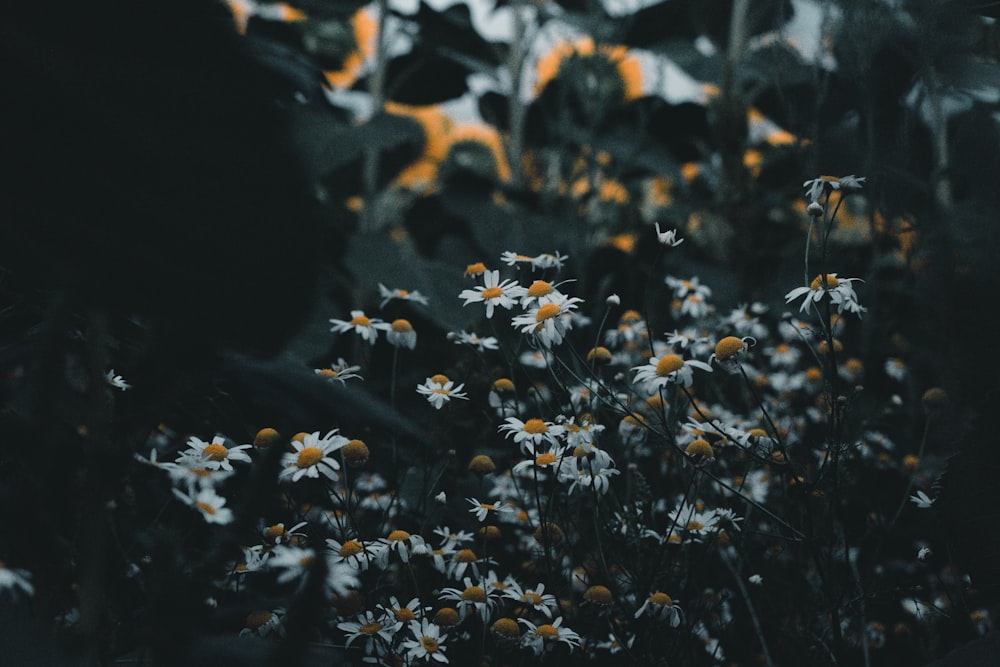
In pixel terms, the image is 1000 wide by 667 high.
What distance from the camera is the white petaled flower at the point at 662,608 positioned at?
2.67ft

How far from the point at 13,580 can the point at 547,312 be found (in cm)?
55

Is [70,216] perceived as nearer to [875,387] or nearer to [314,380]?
[314,380]

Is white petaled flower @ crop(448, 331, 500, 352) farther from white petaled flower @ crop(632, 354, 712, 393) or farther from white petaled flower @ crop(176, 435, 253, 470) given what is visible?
white petaled flower @ crop(176, 435, 253, 470)

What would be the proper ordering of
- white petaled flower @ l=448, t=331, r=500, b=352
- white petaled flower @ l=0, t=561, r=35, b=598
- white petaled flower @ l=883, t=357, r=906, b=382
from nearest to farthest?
white petaled flower @ l=0, t=561, r=35, b=598 → white petaled flower @ l=448, t=331, r=500, b=352 → white petaled flower @ l=883, t=357, r=906, b=382

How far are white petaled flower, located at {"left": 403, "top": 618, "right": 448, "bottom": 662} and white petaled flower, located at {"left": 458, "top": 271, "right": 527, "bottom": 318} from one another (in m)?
0.35

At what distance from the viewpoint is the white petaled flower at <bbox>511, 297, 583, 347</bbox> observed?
0.86 meters

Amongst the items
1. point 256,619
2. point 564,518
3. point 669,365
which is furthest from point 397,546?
point 669,365

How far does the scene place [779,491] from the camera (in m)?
1.21

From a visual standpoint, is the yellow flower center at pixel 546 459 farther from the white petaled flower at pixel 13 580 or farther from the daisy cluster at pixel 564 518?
the white petaled flower at pixel 13 580

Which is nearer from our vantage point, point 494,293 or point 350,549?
point 350,549

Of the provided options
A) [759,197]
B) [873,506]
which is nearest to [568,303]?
[873,506]

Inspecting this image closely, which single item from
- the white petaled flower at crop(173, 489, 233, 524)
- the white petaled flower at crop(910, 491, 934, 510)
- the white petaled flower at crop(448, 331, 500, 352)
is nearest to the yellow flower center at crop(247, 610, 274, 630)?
the white petaled flower at crop(173, 489, 233, 524)

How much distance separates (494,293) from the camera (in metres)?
0.98

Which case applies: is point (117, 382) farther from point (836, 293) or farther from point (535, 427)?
point (836, 293)
